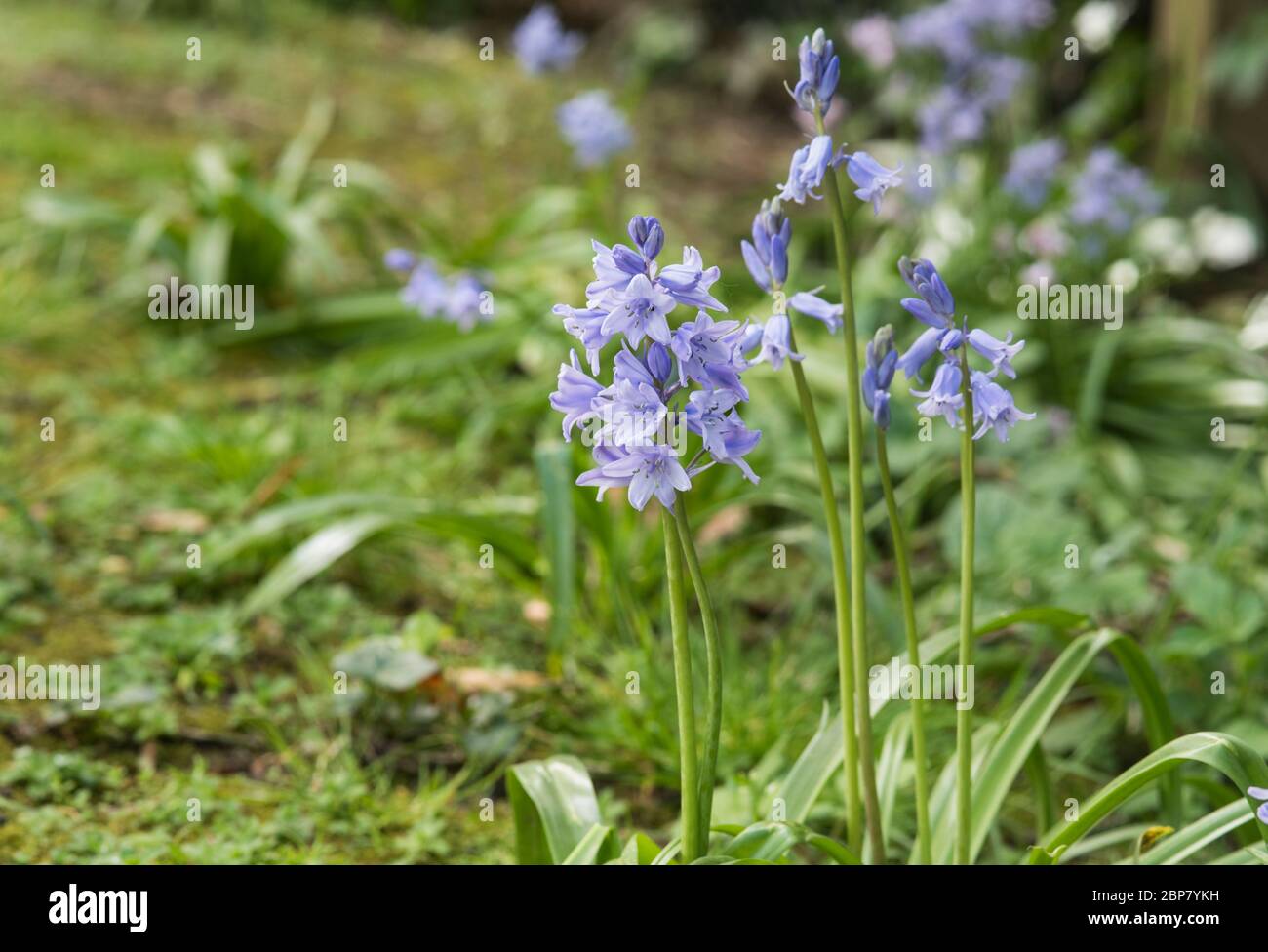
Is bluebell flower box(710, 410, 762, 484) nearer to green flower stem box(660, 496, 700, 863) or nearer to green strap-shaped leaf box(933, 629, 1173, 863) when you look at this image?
green flower stem box(660, 496, 700, 863)

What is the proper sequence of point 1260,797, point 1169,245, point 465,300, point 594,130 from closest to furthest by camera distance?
point 1260,797, point 465,300, point 594,130, point 1169,245

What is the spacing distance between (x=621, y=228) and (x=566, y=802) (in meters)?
2.96

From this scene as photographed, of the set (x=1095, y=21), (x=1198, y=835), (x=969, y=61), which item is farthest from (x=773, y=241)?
(x=1095, y=21)

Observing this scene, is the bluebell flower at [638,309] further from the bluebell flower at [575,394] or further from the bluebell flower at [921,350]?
the bluebell flower at [921,350]

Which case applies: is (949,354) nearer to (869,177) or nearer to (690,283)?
(869,177)

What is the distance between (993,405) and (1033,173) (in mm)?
2847

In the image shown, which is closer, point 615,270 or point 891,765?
point 615,270

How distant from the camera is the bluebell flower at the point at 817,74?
1579 millimetres

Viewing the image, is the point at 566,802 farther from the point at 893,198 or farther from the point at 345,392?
the point at 893,198

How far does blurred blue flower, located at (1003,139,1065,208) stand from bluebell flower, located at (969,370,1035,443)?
2783 mm

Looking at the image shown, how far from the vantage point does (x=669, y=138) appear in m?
6.59

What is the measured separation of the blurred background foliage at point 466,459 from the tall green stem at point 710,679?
2.11ft

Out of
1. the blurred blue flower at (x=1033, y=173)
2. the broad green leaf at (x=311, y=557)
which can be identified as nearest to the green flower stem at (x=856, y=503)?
the broad green leaf at (x=311, y=557)

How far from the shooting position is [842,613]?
1.72 metres
